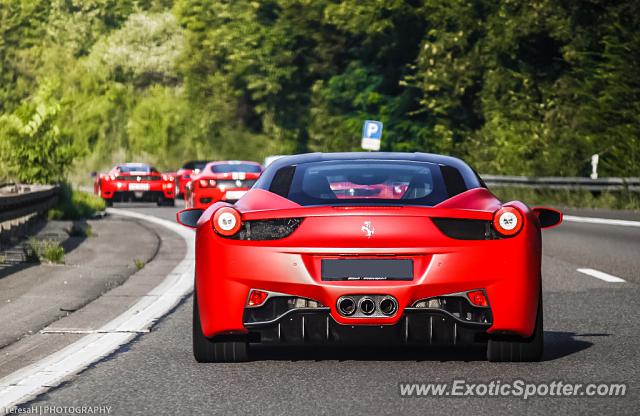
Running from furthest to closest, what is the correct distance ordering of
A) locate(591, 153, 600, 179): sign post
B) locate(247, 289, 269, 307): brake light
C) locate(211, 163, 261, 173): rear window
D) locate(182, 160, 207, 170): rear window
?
locate(182, 160, 207, 170): rear window
locate(591, 153, 600, 179): sign post
locate(211, 163, 261, 173): rear window
locate(247, 289, 269, 307): brake light

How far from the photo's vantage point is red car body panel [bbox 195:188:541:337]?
7484 mm

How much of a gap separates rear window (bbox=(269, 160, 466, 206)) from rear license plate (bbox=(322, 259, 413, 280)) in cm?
39

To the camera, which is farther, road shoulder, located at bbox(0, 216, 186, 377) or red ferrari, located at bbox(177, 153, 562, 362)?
road shoulder, located at bbox(0, 216, 186, 377)

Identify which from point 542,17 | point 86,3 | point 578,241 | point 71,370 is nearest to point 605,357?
point 71,370

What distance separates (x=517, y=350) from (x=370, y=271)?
3.66 feet

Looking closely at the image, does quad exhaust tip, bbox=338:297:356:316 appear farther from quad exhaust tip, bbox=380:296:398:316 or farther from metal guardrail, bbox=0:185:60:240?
metal guardrail, bbox=0:185:60:240

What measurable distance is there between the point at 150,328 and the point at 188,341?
2.40 feet

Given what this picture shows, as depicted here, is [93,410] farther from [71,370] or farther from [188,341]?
[188,341]

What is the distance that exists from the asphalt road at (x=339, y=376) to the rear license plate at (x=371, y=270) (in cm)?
54

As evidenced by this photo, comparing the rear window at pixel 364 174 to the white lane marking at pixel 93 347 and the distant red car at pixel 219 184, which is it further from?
the distant red car at pixel 219 184

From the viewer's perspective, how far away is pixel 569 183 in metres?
34.8

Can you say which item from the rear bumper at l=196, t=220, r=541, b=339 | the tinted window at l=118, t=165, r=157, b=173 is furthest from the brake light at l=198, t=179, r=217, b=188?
the rear bumper at l=196, t=220, r=541, b=339

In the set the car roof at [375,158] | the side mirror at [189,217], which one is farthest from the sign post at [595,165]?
the side mirror at [189,217]

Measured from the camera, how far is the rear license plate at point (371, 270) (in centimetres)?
749
